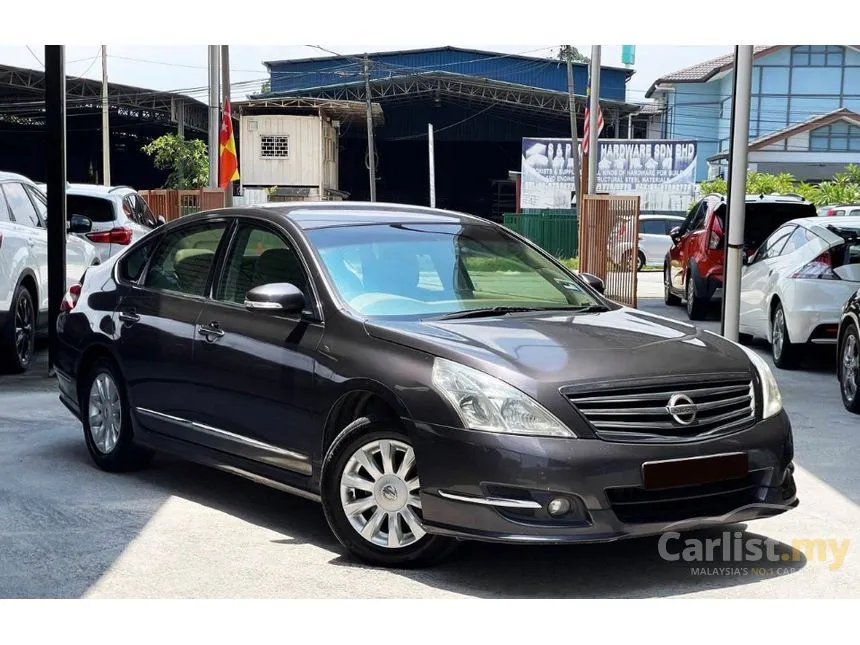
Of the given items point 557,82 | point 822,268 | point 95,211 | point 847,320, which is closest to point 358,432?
point 847,320

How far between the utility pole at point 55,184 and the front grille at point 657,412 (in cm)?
770

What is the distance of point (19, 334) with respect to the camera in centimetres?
1184

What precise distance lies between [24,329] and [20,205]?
125 centimetres

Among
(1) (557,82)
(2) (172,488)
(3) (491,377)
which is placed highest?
(1) (557,82)

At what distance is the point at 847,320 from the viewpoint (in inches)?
393

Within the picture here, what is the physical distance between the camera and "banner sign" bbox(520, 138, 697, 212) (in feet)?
179

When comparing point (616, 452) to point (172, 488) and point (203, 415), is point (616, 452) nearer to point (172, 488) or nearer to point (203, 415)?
point (203, 415)

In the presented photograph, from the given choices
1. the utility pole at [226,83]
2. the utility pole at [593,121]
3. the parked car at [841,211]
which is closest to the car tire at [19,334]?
the parked car at [841,211]

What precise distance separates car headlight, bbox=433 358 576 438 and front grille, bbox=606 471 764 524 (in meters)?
0.35

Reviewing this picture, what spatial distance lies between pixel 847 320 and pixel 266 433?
5.67 metres

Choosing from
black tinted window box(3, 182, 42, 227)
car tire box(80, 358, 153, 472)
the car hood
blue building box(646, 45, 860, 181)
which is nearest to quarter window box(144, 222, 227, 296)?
car tire box(80, 358, 153, 472)

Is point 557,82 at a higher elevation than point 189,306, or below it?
higher

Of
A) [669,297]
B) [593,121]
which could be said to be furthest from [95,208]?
[593,121]
